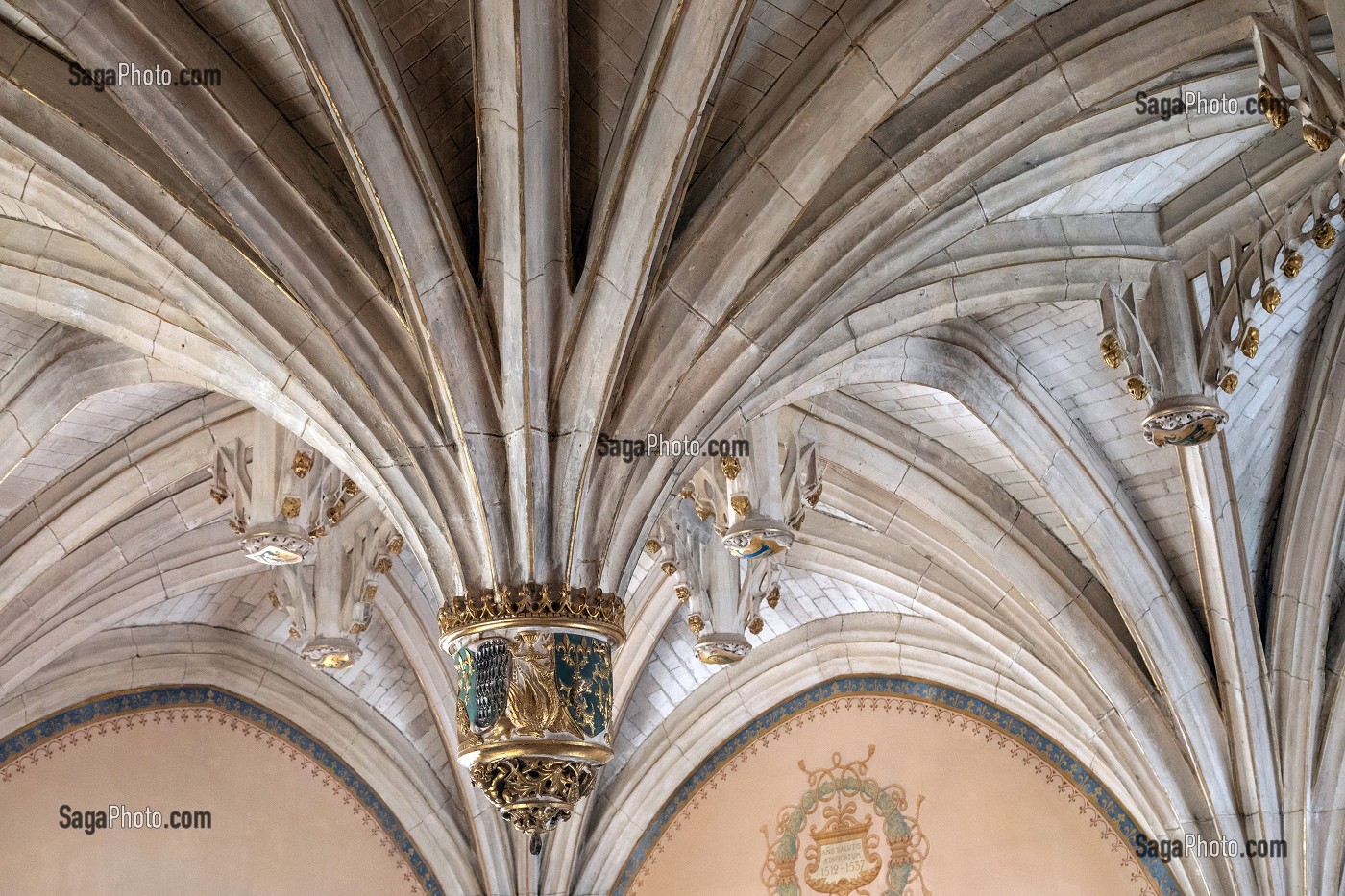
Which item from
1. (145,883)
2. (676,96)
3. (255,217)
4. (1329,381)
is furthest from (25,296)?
(1329,381)

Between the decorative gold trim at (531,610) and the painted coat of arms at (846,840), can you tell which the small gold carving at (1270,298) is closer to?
the decorative gold trim at (531,610)

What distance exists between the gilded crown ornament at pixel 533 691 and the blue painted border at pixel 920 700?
209 inches

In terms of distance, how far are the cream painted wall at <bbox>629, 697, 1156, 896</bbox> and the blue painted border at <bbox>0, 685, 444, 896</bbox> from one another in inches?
69.6

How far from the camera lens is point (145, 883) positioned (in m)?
10.8

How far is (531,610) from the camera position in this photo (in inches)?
213

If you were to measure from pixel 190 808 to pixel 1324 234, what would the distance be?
8221 mm

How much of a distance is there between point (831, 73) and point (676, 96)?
0.63m

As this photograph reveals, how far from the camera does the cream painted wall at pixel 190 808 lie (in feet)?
34.7

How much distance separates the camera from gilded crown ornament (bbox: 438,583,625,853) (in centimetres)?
523

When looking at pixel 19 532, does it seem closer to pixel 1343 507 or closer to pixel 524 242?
pixel 524 242

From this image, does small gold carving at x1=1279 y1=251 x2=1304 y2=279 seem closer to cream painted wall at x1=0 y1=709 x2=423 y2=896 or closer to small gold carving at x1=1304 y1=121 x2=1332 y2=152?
small gold carving at x1=1304 y1=121 x2=1332 y2=152
